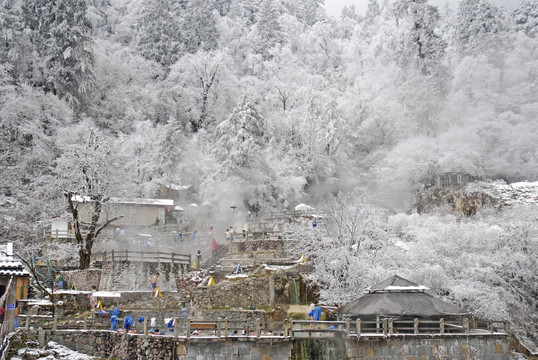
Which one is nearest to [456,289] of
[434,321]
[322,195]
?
[434,321]

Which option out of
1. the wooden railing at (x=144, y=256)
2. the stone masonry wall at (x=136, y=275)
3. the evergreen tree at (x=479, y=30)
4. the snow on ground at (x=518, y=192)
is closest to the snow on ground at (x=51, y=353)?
the stone masonry wall at (x=136, y=275)

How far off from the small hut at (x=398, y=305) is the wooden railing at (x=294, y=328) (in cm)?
35

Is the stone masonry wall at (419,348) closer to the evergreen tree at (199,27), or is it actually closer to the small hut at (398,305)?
the small hut at (398,305)

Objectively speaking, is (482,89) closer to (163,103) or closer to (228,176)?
(228,176)

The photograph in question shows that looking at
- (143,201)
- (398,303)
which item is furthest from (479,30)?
(398,303)

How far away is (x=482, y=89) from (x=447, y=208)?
60.5 feet

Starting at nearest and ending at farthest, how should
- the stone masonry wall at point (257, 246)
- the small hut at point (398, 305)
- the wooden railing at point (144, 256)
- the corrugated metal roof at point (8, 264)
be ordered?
the corrugated metal roof at point (8, 264), the small hut at point (398, 305), the wooden railing at point (144, 256), the stone masonry wall at point (257, 246)

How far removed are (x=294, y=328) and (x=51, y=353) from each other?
9460 millimetres

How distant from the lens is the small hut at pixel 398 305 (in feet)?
77.5

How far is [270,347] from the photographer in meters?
22.5

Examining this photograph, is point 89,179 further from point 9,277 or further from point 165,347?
point 165,347

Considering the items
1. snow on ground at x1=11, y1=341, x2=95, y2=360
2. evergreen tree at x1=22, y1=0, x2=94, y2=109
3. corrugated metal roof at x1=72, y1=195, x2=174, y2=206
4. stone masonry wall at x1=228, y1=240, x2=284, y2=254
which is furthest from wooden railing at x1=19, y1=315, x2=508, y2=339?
evergreen tree at x1=22, y1=0, x2=94, y2=109

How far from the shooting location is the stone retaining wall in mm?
22250

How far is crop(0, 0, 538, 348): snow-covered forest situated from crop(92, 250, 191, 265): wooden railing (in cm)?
377
